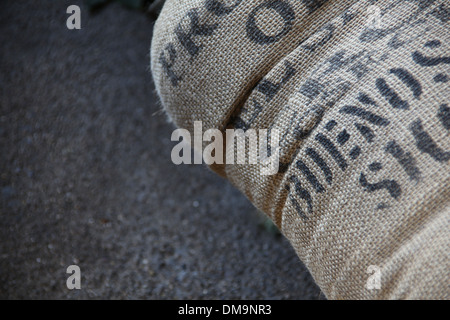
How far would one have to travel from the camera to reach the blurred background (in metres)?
0.97

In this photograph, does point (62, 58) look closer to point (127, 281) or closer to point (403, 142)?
point (127, 281)

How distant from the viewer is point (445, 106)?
17.5 inches

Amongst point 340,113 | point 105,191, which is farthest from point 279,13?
point 105,191

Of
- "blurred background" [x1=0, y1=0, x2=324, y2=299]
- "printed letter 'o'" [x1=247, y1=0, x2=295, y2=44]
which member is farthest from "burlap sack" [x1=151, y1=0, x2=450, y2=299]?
"blurred background" [x1=0, y1=0, x2=324, y2=299]

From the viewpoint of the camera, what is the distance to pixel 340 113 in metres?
0.49

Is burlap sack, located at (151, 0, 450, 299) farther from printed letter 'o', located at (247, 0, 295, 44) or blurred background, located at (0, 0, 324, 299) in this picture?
blurred background, located at (0, 0, 324, 299)

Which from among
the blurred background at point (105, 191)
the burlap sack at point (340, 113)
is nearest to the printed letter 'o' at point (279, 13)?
the burlap sack at point (340, 113)

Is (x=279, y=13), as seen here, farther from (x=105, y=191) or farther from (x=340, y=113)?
(x=105, y=191)

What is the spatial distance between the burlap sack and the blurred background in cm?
33

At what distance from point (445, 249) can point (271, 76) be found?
10.2 inches

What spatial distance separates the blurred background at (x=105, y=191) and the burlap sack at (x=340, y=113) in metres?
0.33

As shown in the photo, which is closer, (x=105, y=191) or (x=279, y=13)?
(x=279, y=13)

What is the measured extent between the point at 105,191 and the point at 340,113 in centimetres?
73

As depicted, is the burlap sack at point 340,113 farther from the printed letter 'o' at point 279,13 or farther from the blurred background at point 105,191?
the blurred background at point 105,191
